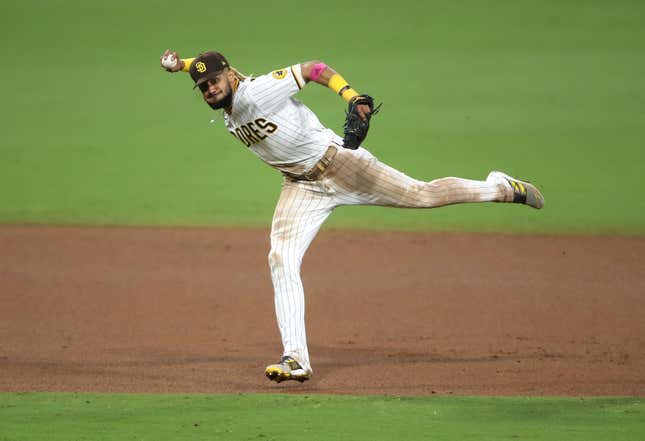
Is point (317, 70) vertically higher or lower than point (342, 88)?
higher

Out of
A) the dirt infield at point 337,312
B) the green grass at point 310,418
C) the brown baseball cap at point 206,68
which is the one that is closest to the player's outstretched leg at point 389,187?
the brown baseball cap at point 206,68

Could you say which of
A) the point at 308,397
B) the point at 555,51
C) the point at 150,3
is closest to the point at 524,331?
the point at 308,397

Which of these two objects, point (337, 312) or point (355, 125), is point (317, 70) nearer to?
point (355, 125)

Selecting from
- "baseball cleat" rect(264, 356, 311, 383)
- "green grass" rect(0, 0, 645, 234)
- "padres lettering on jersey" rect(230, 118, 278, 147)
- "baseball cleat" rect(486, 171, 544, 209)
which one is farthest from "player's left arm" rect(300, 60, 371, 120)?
"green grass" rect(0, 0, 645, 234)

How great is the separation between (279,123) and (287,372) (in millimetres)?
1281

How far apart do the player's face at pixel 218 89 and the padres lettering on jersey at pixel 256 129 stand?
0.63 feet

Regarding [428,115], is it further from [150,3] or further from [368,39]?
[150,3]

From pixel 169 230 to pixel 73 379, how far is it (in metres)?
3.96

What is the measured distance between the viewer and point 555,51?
12992 mm

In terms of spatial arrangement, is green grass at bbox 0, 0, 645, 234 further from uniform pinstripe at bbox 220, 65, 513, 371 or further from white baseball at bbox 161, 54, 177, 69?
white baseball at bbox 161, 54, 177, 69

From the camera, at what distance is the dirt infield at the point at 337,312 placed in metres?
6.54

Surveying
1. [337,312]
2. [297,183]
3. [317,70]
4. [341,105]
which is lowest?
[337,312]

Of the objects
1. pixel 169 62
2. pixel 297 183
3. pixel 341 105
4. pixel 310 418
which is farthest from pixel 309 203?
pixel 341 105

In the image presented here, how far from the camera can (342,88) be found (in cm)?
574
